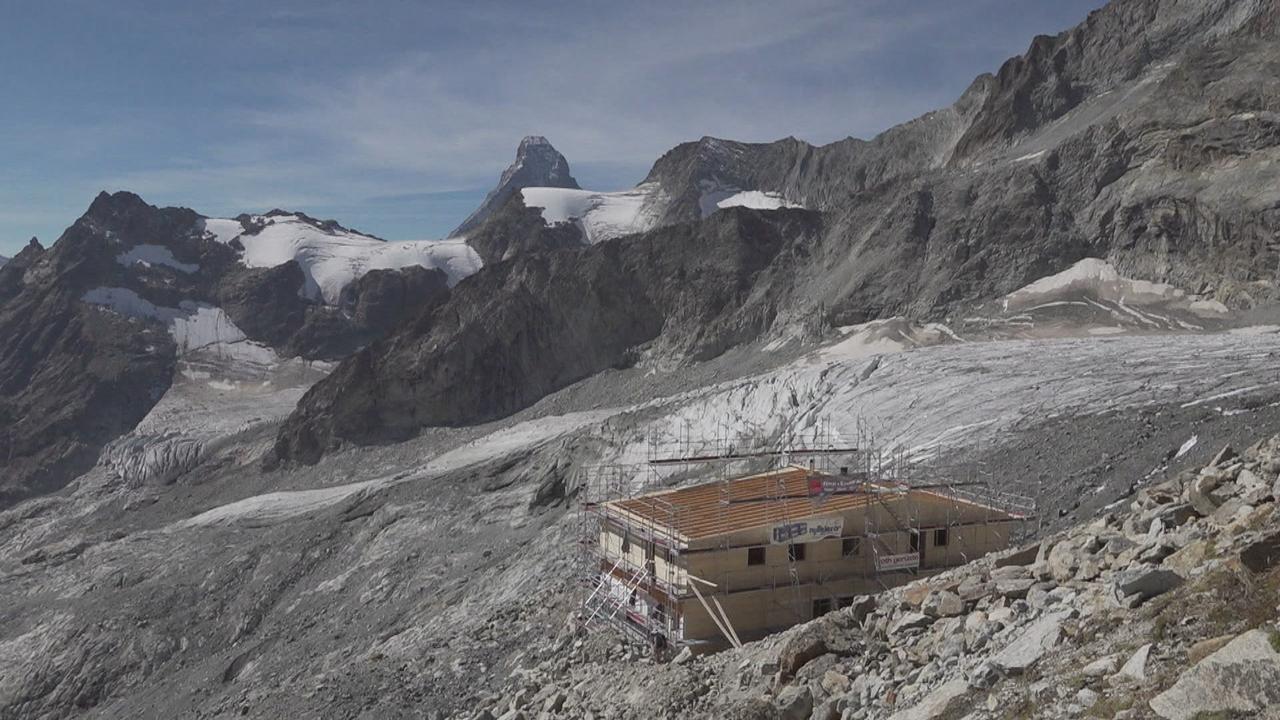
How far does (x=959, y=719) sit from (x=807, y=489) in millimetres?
12882

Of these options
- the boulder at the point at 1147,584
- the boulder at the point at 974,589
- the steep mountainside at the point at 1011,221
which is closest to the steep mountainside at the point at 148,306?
the steep mountainside at the point at 1011,221

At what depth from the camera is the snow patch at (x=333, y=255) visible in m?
139

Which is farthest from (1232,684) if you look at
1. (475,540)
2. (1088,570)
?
(475,540)

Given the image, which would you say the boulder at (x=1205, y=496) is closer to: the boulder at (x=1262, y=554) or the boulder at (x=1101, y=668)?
the boulder at (x=1262, y=554)

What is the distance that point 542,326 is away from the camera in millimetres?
85250

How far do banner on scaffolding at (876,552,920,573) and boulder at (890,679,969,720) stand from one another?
1024 centimetres

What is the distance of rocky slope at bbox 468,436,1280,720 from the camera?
6.59 meters

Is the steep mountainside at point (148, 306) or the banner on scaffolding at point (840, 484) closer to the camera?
the banner on scaffolding at point (840, 484)

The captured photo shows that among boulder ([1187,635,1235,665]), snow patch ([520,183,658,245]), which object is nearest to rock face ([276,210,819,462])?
snow patch ([520,183,658,245])

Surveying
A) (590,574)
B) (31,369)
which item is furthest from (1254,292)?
(31,369)

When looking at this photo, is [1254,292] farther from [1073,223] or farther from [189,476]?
[189,476]

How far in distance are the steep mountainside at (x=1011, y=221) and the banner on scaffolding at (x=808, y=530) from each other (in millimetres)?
37622

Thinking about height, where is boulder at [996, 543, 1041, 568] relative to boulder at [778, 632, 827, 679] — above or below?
above

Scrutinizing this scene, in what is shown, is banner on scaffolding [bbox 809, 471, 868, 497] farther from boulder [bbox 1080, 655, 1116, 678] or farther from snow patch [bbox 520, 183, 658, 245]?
snow patch [bbox 520, 183, 658, 245]
